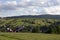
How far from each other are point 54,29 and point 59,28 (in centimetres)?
294

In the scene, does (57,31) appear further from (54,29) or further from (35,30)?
(35,30)

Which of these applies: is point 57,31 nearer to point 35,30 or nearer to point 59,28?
point 59,28

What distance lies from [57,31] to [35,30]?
55.0 ft

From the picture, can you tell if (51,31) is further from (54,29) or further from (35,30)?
(35,30)

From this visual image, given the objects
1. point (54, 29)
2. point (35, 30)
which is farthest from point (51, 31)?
point (35, 30)

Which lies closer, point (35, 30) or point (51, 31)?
point (51, 31)

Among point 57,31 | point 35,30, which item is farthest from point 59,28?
point 35,30

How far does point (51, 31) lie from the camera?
10194 cm

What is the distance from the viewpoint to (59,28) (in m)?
100

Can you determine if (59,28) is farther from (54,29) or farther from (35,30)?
(35,30)

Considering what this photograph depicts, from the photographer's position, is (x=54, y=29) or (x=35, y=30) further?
(x=35, y=30)

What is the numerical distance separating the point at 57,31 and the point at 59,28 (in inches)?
77.6

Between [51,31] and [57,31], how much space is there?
11.0 ft
